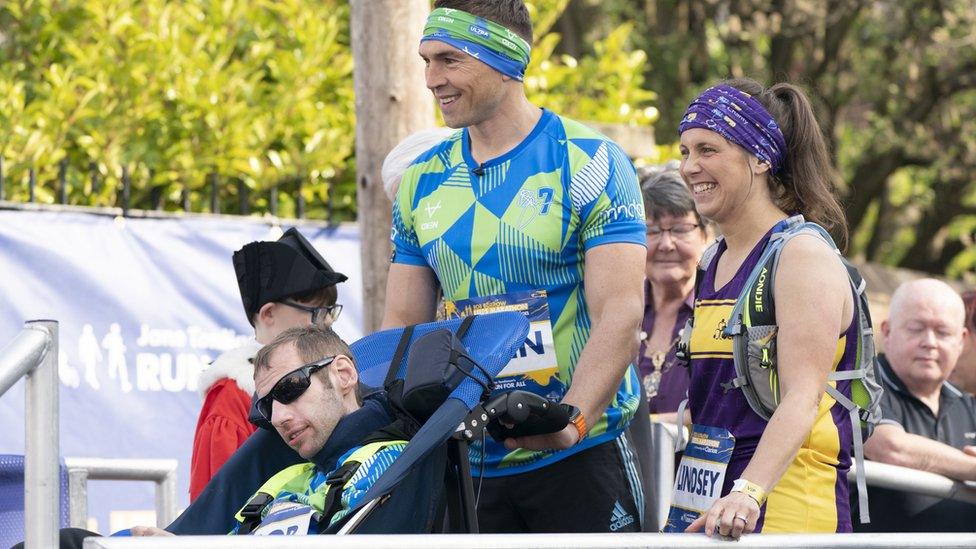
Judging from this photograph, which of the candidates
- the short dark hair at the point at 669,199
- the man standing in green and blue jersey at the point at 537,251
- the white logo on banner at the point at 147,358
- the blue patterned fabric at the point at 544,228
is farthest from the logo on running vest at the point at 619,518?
the white logo on banner at the point at 147,358

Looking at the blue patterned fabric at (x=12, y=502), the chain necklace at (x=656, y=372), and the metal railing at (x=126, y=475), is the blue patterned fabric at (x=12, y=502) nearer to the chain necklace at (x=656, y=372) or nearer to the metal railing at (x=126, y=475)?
the metal railing at (x=126, y=475)

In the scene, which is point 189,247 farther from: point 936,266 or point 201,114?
point 936,266

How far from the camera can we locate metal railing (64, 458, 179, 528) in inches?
168

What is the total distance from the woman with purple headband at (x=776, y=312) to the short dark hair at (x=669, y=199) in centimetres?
183

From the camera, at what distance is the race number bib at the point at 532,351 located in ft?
12.0

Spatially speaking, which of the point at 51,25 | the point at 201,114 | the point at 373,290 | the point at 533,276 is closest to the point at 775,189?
the point at 533,276

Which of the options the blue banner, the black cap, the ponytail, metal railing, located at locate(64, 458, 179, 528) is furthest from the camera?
the blue banner

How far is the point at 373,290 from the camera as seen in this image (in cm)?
577

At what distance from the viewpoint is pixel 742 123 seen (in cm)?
335

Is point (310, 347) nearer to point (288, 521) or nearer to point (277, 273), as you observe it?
point (288, 521)

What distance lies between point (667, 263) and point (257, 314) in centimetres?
163

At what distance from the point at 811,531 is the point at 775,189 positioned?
811 millimetres

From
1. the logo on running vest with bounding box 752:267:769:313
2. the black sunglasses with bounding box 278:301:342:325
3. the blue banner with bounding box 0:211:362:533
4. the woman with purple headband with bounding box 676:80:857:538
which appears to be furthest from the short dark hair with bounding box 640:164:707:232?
the blue banner with bounding box 0:211:362:533

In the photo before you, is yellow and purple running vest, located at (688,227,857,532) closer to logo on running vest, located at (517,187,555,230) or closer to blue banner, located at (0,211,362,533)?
logo on running vest, located at (517,187,555,230)
